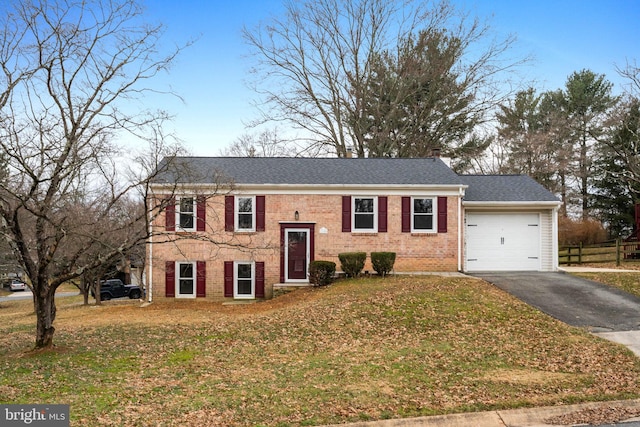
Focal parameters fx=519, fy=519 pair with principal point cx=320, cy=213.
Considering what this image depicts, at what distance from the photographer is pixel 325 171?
2144 centimetres

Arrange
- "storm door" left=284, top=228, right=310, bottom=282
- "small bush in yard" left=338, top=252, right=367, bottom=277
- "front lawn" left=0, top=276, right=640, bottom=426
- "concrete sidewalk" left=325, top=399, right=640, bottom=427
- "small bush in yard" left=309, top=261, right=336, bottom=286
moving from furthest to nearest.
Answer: "storm door" left=284, top=228, right=310, bottom=282 < "small bush in yard" left=338, top=252, right=367, bottom=277 < "small bush in yard" left=309, top=261, right=336, bottom=286 < "front lawn" left=0, top=276, right=640, bottom=426 < "concrete sidewalk" left=325, top=399, right=640, bottom=427

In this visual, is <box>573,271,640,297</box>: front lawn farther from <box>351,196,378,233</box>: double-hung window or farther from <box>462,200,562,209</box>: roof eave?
<box>351,196,378,233</box>: double-hung window

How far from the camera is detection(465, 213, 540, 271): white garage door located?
20.5 metres

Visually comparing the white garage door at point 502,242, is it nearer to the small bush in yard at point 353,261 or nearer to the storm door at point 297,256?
the small bush in yard at point 353,261

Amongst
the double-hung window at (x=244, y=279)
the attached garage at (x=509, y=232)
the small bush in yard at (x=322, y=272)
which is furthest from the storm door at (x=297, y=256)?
the attached garage at (x=509, y=232)

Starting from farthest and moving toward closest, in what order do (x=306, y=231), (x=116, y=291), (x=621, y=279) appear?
1. (x=116, y=291)
2. (x=306, y=231)
3. (x=621, y=279)

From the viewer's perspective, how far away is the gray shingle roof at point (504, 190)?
20.5 metres

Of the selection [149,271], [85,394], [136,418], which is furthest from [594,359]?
[149,271]

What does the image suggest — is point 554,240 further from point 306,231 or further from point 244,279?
point 244,279

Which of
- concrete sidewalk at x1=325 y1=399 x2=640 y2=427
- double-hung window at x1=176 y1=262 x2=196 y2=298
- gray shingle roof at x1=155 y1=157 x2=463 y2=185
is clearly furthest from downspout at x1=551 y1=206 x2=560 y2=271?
concrete sidewalk at x1=325 y1=399 x2=640 y2=427

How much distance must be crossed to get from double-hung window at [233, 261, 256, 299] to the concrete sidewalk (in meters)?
14.0

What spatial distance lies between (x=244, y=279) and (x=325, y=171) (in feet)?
18.0

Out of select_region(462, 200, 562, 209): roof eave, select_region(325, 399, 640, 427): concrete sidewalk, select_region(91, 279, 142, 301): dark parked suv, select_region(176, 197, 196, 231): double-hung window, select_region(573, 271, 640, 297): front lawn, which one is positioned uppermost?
select_region(462, 200, 562, 209): roof eave

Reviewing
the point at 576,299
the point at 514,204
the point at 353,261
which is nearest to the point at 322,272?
the point at 353,261
